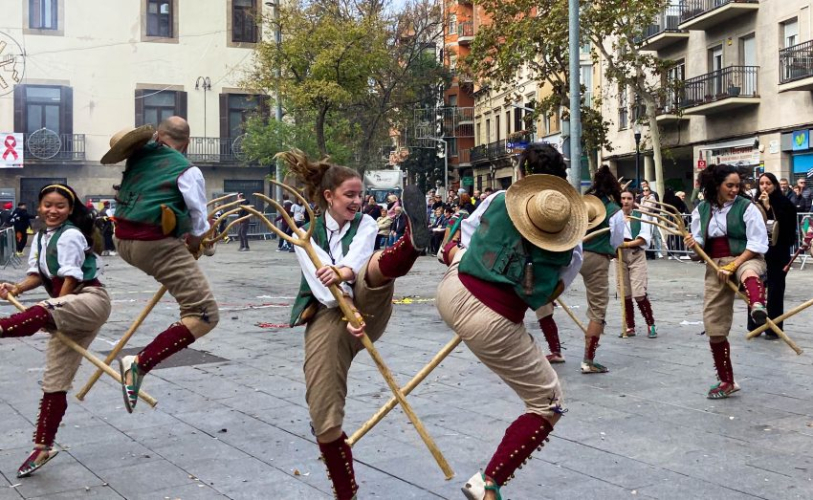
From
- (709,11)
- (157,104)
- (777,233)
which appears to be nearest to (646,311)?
(777,233)

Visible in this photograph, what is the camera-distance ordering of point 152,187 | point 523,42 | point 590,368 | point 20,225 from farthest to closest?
point 20,225
point 523,42
point 590,368
point 152,187

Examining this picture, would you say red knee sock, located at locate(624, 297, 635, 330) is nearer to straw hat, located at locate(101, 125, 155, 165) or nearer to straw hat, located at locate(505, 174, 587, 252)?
straw hat, located at locate(101, 125, 155, 165)

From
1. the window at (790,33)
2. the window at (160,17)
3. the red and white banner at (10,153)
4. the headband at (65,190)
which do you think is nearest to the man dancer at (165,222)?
the headband at (65,190)

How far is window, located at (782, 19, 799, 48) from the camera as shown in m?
27.5

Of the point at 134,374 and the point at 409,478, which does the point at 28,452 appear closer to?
the point at 134,374

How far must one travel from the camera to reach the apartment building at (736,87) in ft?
89.2

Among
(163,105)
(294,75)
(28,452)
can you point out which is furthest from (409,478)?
(163,105)

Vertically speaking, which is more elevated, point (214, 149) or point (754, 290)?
point (214, 149)

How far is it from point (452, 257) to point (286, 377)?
3946mm

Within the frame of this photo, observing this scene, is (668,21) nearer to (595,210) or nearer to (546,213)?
(595,210)

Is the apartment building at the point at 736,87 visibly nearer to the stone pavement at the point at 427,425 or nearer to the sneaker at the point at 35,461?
the stone pavement at the point at 427,425

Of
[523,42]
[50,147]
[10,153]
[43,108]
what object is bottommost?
[10,153]

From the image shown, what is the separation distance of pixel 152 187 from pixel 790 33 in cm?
2568

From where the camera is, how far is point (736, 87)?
29703 millimetres
